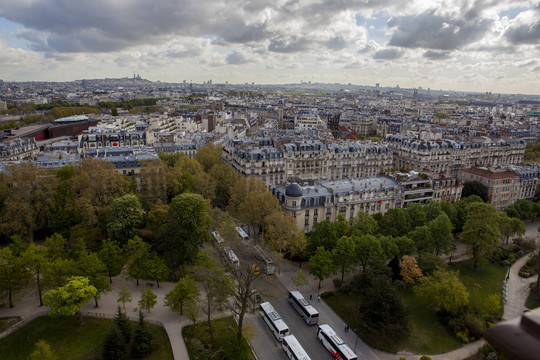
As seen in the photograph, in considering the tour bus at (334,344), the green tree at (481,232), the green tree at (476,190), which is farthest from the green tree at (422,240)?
the green tree at (476,190)

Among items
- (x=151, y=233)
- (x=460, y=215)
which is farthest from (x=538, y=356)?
(x=460, y=215)

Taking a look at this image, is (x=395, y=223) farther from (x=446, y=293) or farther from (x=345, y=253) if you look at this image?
(x=446, y=293)

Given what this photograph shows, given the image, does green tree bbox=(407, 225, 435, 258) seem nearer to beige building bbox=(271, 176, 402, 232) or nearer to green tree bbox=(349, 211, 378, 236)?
green tree bbox=(349, 211, 378, 236)

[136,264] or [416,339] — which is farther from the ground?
[136,264]

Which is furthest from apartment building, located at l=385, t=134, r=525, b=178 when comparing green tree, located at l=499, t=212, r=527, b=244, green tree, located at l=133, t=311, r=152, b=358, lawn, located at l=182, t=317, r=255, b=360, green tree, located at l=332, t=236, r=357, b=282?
green tree, located at l=133, t=311, r=152, b=358

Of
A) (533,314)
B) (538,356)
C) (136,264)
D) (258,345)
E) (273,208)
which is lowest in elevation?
(258,345)

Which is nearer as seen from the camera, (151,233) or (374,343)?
(374,343)

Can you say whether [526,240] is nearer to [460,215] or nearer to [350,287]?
[460,215]
